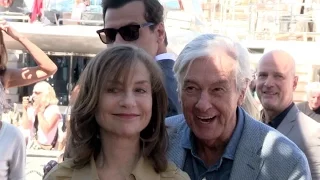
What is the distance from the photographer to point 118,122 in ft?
6.38

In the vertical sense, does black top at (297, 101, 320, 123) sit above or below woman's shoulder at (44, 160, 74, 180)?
below

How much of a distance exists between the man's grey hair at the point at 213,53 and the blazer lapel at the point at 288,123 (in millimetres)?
1525

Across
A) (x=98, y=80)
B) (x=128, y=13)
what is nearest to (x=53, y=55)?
(x=128, y=13)

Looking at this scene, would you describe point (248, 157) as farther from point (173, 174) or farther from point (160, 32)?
point (160, 32)

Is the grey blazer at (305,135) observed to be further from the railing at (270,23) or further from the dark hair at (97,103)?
the railing at (270,23)

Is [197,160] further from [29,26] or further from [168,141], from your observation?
[29,26]

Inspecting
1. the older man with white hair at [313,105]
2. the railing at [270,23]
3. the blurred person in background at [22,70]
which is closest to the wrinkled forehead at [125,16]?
the blurred person in background at [22,70]

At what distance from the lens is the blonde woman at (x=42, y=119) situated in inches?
293

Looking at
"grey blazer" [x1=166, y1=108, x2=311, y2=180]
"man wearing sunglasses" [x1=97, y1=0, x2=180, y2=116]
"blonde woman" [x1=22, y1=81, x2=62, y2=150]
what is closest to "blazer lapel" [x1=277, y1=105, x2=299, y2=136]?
"man wearing sunglasses" [x1=97, y1=0, x2=180, y2=116]

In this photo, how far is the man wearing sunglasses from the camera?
9.13 ft

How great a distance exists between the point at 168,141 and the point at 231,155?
0.23 meters

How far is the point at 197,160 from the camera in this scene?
7.40ft

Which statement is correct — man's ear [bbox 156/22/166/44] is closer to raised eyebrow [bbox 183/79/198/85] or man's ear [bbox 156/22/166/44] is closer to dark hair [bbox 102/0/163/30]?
dark hair [bbox 102/0/163/30]

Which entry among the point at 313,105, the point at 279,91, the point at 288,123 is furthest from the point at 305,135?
the point at 313,105
